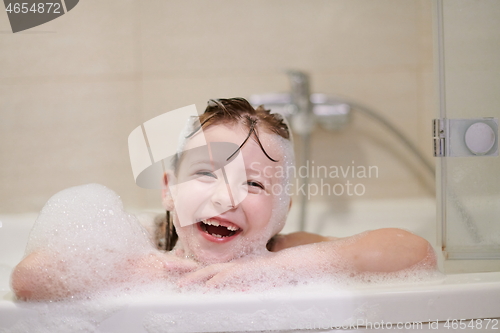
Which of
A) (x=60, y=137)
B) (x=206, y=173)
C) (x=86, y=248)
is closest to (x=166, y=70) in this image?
(x=60, y=137)

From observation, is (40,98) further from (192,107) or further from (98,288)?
(98,288)

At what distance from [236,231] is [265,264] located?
0.12 m

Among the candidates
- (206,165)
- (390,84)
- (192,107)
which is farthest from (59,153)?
(390,84)

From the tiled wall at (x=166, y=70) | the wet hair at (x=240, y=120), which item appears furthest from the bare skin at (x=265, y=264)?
the tiled wall at (x=166, y=70)

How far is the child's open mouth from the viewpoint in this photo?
0.77 m

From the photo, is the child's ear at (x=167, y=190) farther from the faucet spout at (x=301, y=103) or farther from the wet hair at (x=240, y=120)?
the faucet spout at (x=301, y=103)

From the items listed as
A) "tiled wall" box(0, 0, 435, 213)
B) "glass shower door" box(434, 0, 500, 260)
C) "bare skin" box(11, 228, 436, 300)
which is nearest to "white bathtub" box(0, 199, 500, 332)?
"bare skin" box(11, 228, 436, 300)

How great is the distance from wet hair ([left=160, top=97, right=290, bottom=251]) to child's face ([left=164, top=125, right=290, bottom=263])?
1cm

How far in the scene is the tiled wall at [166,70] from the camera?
1.17 metres

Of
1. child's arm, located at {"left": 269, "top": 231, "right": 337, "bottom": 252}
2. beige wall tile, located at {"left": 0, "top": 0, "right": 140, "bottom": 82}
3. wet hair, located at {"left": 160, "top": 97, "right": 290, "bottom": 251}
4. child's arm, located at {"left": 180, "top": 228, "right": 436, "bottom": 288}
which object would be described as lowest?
child's arm, located at {"left": 269, "top": 231, "right": 337, "bottom": 252}

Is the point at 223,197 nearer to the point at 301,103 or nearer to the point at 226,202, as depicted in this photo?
the point at 226,202

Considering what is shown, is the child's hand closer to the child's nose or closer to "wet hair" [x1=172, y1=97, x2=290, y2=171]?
the child's nose

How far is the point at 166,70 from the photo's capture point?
1.21 m

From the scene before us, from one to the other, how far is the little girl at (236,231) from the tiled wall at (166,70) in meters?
0.32
